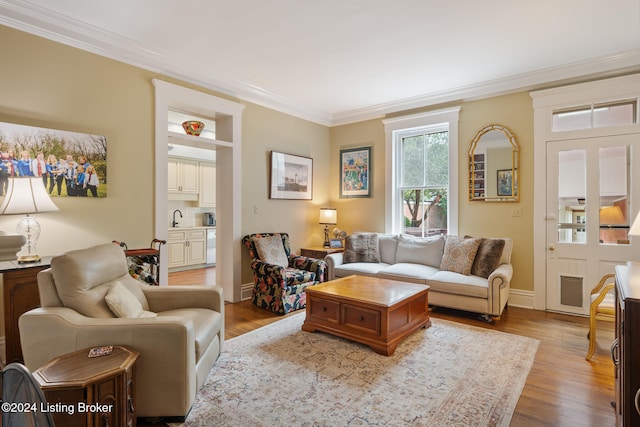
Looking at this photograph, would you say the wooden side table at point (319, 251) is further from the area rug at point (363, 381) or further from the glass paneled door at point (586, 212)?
the glass paneled door at point (586, 212)

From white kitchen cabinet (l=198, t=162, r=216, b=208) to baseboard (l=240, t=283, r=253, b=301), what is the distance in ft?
10.8

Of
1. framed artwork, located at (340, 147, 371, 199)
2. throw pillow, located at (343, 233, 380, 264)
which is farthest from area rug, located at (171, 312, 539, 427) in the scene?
framed artwork, located at (340, 147, 371, 199)

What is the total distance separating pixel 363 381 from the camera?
2.38 m

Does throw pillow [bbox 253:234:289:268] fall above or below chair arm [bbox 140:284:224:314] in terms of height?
above

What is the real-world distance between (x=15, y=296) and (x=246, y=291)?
8.50ft

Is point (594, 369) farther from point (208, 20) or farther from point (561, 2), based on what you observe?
point (208, 20)

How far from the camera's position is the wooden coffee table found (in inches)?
112

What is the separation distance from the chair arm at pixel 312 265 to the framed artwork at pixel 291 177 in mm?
1043

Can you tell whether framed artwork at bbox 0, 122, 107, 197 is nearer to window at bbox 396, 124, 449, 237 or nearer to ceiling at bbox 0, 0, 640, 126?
ceiling at bbox 0, 0, 640, 126

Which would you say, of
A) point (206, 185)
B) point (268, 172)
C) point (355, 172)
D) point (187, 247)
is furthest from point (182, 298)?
point (206, 185)

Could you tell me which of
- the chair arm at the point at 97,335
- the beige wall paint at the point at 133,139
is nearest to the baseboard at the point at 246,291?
the beige wall paint at the point at 133,139

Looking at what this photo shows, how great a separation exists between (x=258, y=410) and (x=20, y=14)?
3.56 m

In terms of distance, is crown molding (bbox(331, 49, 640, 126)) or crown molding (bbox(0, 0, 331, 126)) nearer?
crown molding (bbox(0, 0, 331, 126))

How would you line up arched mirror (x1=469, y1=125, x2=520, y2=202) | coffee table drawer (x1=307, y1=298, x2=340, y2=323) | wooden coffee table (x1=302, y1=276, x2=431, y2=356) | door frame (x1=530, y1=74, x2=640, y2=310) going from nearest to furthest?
1. wooden coffee table (x1=302, y1=276, x2=431, y2=356)
2. coffee table drawer (x1=307, y1=298, x2=340, y2=323)
3. door frame (x1=530, y1=74, x2=640, y2=310)
4. arched mirror (x1=469, y1=125, x2=520, y2=202)
